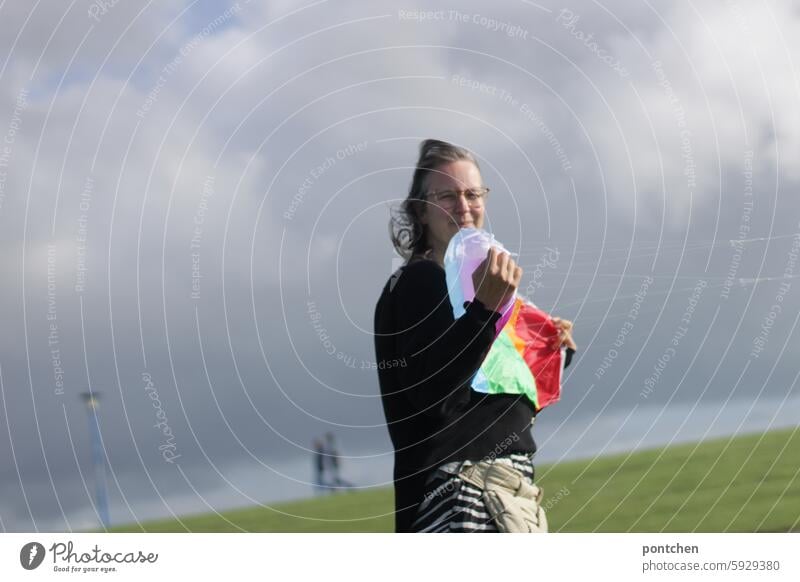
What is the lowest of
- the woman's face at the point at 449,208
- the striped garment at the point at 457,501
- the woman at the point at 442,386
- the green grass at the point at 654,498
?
the green grass at the point at 654,498

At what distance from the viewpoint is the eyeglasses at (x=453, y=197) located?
4.68 meters

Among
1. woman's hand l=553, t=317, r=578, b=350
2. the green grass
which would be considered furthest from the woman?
the green grass

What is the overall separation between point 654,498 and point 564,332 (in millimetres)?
3323

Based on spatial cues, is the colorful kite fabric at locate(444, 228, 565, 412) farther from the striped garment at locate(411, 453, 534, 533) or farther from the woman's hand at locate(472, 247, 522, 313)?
the striped garment at locate(411, 453, 534, 533)

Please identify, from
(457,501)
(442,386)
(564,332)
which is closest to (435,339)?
(442,386)

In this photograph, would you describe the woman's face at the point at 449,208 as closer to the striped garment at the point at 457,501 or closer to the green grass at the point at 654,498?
the striped garment at the point at 457,501

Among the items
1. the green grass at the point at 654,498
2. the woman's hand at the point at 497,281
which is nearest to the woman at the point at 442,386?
the woman's hand at the point at 497,281

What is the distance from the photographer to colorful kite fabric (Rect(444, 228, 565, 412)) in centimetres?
458

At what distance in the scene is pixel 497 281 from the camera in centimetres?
422
